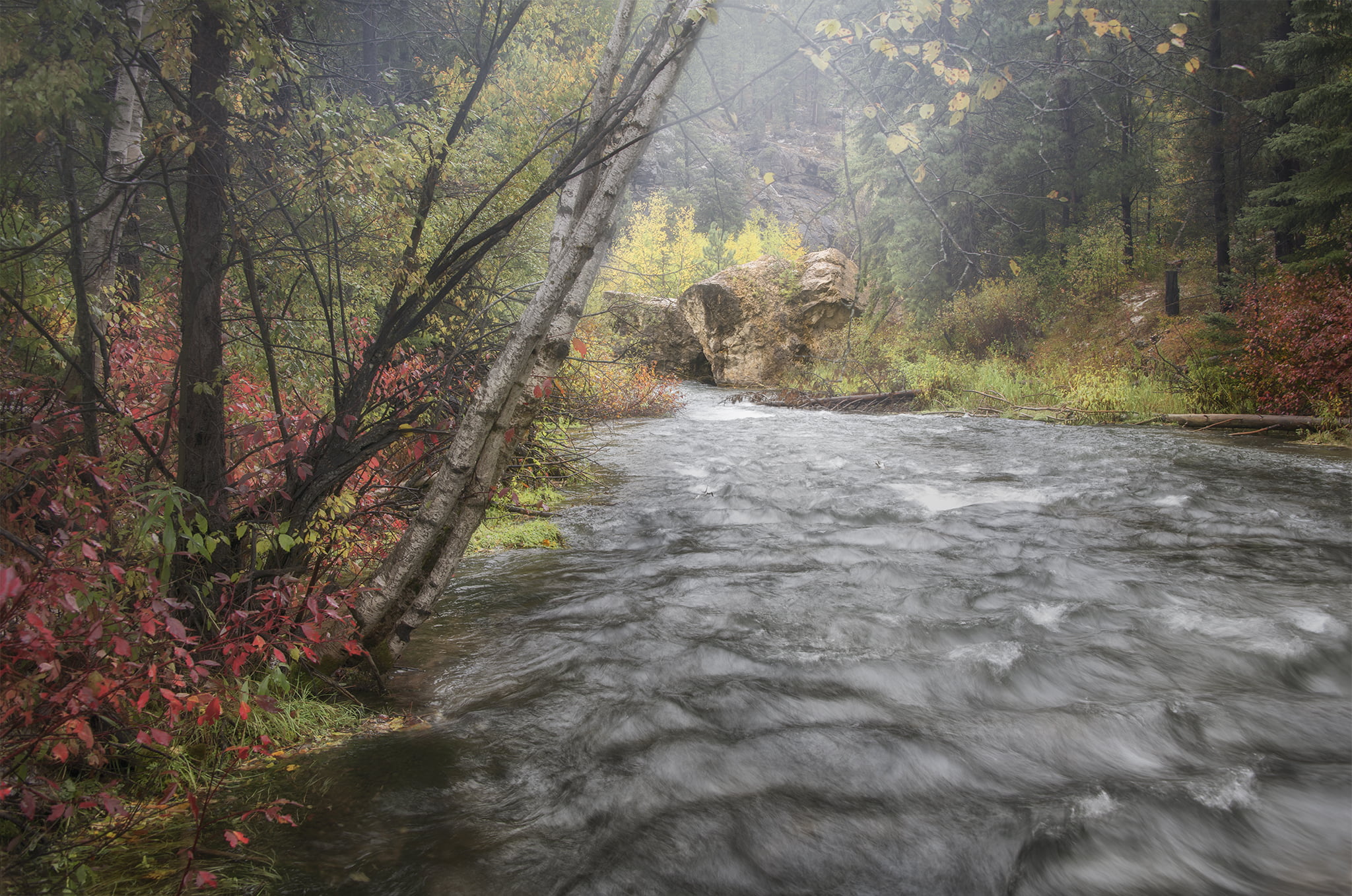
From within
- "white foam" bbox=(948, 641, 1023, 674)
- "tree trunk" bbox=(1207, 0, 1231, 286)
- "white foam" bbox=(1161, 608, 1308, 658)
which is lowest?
"white foam" bbox=(1161, 608, 1308, 658)

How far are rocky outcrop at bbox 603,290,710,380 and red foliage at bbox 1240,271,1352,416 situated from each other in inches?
698

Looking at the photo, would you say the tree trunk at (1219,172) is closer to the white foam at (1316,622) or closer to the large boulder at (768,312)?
the large boulder at (768,312)

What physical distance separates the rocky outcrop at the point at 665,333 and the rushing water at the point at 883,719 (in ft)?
68.0

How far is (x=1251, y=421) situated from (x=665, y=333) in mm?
Answer: 20674

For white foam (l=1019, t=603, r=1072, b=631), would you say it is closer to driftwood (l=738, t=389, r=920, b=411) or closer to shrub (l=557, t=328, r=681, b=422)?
shrub (l=557, t=328, r=681, b=422)

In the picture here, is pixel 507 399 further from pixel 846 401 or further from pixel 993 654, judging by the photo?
pixel 846 401

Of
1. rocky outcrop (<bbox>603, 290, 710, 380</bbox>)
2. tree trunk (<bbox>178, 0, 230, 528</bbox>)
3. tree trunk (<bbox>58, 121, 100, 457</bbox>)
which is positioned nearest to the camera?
tree trunk (<bbox>58, 121, 100, 457</bbox>)

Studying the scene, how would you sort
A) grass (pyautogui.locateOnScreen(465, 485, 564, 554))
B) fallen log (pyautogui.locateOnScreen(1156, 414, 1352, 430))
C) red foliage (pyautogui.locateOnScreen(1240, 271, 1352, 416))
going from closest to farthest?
grass (pyautogui.locateOnScreen(465, 485, 564, 554)) → red foliage (pyautogui.locateOnScreen(1240, 271, 1352, 416)) → fallen log (pyautogui.locateOnScreen(1156, 414, 1352, 430))

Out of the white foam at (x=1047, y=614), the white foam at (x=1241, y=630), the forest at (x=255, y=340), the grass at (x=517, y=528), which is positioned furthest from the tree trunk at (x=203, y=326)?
the white foam at (x=1241, y=630)

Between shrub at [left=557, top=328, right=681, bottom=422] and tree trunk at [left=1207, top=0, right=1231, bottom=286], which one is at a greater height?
tree trunk at [left=1207, top=0, right=1231, bottom=286]

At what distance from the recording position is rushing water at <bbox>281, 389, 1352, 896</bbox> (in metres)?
2.53

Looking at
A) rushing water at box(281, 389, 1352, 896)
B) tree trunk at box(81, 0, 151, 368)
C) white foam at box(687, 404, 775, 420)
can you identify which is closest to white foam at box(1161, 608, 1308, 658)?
rushing water at box(281, 389, 1352, 896)

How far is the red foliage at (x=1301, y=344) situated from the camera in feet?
33.4

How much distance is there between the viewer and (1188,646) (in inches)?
160
